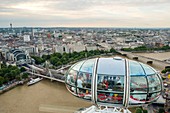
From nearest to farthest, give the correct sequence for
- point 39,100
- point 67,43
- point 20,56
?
point 39,100, point 20,56, point 67,43

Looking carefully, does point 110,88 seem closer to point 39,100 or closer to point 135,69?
point 135,69

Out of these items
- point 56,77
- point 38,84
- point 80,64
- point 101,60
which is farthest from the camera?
point 56,77

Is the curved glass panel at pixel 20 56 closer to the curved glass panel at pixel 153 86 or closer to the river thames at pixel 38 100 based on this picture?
the river thames at pixel 38 100

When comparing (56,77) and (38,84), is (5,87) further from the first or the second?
→ (56,77)

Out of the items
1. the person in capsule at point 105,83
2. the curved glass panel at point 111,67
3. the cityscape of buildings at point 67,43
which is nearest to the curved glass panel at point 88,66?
the curved glass panel at point 111,67

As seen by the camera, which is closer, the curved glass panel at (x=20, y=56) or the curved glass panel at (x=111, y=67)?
Result: the curved glass panel at (x=111, y=67)

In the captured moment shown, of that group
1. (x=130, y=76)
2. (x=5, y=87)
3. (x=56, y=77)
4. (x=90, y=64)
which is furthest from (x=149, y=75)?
(x=56, y=77)

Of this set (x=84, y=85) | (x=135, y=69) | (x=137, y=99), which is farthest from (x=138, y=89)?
(x=84, y=85)
